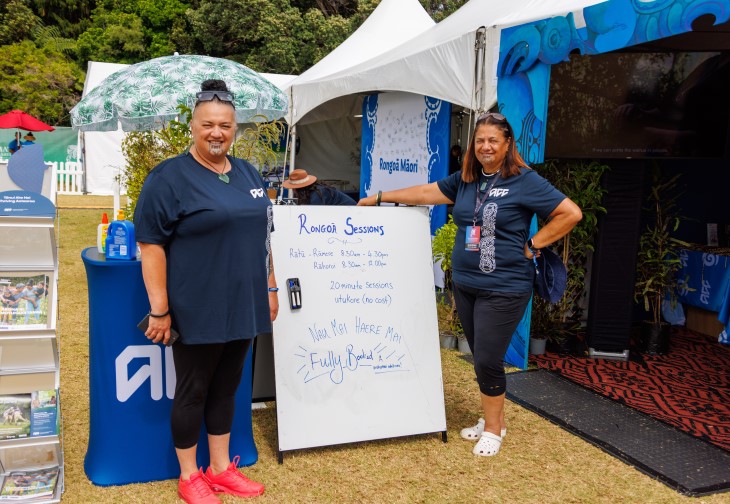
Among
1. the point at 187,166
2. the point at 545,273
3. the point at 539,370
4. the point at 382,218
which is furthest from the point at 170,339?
the point at 539,370

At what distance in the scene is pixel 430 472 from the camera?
310 cm

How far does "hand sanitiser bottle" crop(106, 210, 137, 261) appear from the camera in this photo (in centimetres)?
268

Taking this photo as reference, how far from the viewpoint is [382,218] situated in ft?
11.2

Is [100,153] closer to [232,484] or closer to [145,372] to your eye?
[145,372]

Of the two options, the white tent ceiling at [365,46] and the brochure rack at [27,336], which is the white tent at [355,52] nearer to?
the white tent ceiling at [365,46]

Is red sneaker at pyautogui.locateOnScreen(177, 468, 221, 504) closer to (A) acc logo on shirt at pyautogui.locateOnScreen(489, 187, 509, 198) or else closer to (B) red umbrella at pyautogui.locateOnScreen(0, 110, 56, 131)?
(A) acc logo on shirt at pyautogui.locateOnScreen(489, 187, 509, 198)

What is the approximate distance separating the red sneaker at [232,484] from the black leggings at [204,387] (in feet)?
0.64

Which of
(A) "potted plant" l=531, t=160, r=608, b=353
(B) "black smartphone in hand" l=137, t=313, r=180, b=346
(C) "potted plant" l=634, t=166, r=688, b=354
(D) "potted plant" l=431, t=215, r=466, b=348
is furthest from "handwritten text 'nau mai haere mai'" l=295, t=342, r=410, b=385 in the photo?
(C) "potted plant" l=634, t=166, r=688, b=354

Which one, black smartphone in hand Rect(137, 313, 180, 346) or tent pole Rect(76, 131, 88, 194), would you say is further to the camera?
tent pole Rect(76, 131, 88, 194)

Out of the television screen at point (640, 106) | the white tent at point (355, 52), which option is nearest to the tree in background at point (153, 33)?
the white tent at point (355, 52)

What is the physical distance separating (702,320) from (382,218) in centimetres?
386

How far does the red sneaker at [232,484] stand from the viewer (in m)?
2.80

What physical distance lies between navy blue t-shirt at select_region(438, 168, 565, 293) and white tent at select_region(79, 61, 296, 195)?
51.1 feet

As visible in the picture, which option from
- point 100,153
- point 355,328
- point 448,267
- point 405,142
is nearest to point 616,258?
point 448,267
